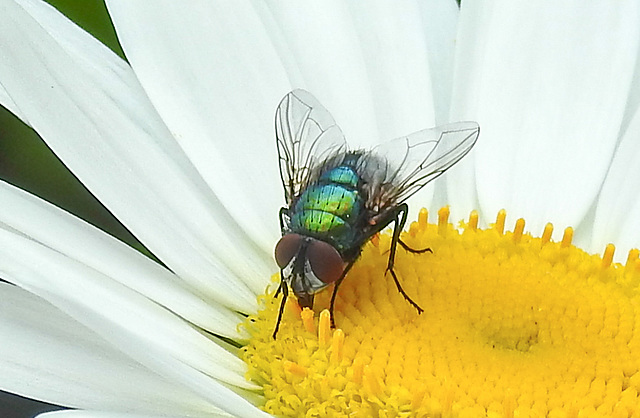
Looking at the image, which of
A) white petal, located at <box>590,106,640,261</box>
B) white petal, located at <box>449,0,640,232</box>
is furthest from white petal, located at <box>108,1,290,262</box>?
white petal, located at <box>590,106,640,261</box>

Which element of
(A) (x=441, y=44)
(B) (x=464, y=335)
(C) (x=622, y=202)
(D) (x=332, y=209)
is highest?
(A) (x=441, y=44)

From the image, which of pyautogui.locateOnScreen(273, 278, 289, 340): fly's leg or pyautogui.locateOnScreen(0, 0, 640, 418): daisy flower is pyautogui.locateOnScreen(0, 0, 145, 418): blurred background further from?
pyautogui.locateOnScreen(273, 278, 289, 340): fly's leg

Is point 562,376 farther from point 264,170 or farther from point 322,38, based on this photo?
point 322,38

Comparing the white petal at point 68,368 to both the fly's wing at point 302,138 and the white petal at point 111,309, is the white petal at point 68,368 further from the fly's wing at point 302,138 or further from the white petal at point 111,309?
the fly's wing at point 302,138

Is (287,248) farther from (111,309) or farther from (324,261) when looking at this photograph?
(111,309)

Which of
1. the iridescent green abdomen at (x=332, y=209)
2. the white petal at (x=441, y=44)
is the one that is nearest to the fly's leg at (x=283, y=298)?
the iridescent green abdomen at (x=332, y=209)

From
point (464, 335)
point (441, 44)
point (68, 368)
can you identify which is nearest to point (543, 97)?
point (441, 44)
